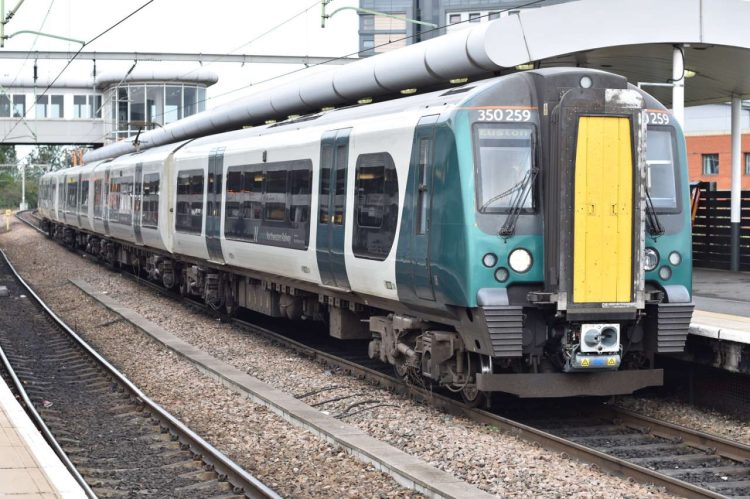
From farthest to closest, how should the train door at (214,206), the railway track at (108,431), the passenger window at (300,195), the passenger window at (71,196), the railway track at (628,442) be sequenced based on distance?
the passenger window at (71,196)
the train door at (214,206)
the passenger window at (300,195)
the railway track at (108,431)
the railway track at (628,442)

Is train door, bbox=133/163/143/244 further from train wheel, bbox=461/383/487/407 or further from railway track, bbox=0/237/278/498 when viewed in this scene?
train wheel, bbox=461/383/487/407

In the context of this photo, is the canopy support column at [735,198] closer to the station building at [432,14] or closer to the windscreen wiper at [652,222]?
the windscreen wiper at [652,222]

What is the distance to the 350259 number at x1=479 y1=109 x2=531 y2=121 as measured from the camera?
9820 mm

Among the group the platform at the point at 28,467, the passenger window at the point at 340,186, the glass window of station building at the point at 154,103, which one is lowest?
the platform at the point at 28,467

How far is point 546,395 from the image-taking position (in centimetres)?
970

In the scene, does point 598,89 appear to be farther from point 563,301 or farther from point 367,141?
point 367,141

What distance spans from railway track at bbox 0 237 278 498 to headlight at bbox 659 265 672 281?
4.26m

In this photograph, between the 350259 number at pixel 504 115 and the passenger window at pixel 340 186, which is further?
the passenger window at pixel 340 186

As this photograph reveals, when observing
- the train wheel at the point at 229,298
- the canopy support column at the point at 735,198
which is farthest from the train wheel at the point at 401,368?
the canopy support column at the point at 735,198

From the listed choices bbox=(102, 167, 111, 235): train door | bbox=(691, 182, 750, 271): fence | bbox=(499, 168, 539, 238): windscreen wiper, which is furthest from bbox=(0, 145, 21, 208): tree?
bbox=(499, 168, 539, 238): windscreen wiper

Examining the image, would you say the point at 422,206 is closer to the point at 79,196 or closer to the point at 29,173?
the point at 79,196

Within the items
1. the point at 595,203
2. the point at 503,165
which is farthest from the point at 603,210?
the point at 503,165

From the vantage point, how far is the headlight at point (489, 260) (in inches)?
378

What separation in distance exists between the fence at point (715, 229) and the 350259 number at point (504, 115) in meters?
9.86
